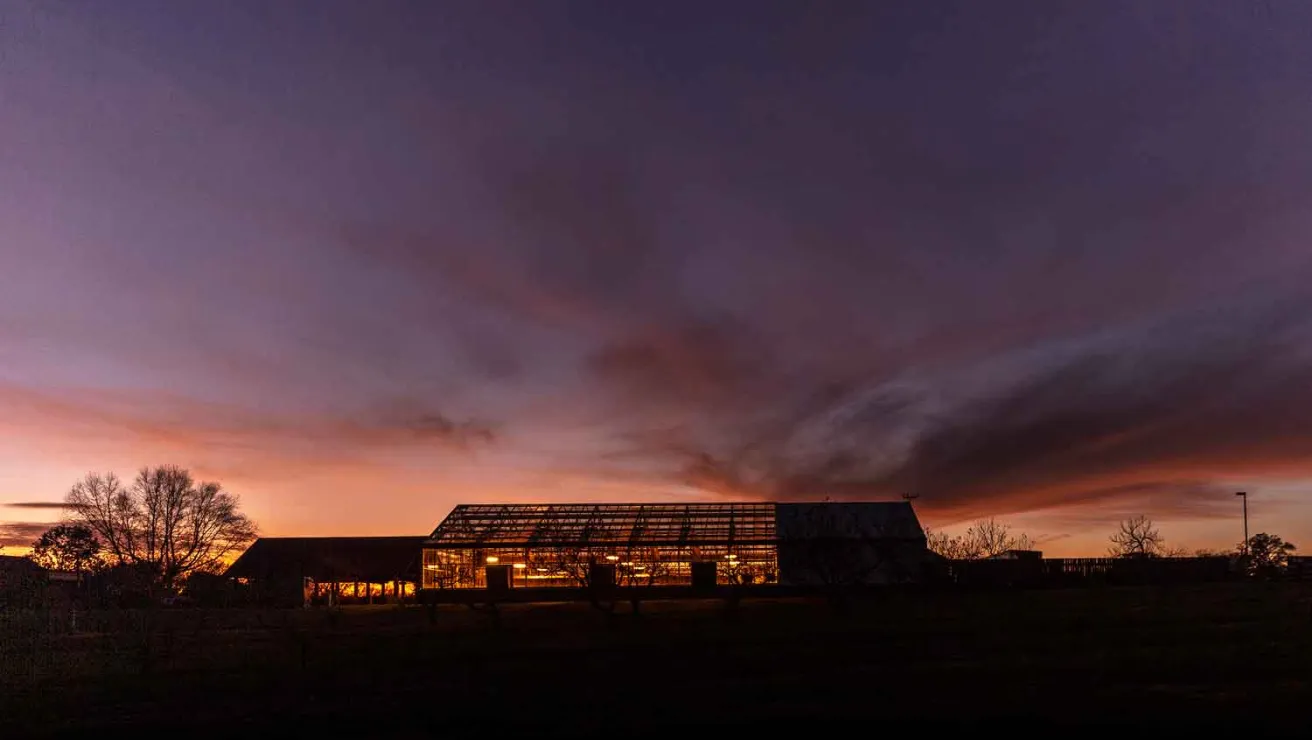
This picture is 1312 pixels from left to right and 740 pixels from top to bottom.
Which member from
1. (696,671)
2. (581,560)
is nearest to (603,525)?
(581,560)

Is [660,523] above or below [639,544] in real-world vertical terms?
above

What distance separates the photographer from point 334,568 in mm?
82500

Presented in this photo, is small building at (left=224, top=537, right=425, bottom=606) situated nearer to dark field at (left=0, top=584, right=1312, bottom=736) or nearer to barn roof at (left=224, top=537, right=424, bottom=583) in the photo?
barn roof at (left=224, top=537, right=424, bottom=583)

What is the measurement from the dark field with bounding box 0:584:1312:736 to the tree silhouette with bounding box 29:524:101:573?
1090 centimetres

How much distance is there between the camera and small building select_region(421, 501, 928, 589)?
64500 millimetres

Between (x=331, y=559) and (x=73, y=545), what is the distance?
23.3m

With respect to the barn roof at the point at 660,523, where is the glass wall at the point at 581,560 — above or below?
below

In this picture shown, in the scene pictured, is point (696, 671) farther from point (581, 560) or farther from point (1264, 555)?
point (1264, 555)

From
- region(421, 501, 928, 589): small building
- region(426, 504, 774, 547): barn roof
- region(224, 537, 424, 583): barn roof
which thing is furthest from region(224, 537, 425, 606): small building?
region(421, 501, 928, 589): small building

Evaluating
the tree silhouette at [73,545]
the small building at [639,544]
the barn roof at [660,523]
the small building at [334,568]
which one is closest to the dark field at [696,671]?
the tree silhouette at [73,545]

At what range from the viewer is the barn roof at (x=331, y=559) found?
8225 centimetres

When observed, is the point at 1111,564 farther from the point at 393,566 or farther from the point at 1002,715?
the point at 393,566

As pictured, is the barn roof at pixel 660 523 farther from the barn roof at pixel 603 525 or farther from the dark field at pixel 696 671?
the dark field at pixel 696 671

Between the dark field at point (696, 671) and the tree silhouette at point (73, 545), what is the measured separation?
10.9 metres
